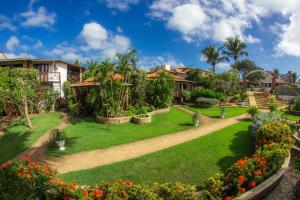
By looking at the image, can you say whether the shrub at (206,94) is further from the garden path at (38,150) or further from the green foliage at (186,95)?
the garden path at (38,150)

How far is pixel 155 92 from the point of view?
22.7m

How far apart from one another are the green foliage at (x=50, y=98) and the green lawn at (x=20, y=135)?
3.23 meters

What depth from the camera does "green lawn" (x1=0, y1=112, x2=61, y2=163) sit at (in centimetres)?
1103

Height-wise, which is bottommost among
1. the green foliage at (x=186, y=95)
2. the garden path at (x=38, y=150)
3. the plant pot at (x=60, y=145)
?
the garden path at (x=38, y=150)

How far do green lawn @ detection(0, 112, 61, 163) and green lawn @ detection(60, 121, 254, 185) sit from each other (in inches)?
177

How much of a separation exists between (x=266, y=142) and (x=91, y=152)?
803 cm

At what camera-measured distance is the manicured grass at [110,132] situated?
11.9 metres

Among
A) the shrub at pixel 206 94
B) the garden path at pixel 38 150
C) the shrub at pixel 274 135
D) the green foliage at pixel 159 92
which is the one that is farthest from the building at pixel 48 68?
the shrub at pixel 274 135

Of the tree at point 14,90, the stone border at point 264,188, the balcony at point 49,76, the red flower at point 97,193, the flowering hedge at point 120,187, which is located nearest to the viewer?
the flowering hedge at point 120,187

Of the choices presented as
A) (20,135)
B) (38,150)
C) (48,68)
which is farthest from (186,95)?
(38,150)

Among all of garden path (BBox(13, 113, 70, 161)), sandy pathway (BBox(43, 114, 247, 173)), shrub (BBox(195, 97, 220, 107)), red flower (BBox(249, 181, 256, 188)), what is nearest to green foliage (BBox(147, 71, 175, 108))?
shrub (BBox(195, 97, 220, 107))

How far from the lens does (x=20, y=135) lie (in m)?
14.1

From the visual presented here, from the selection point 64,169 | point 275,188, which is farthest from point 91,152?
point 275,188

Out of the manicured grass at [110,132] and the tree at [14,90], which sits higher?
the tree at [14,90]
